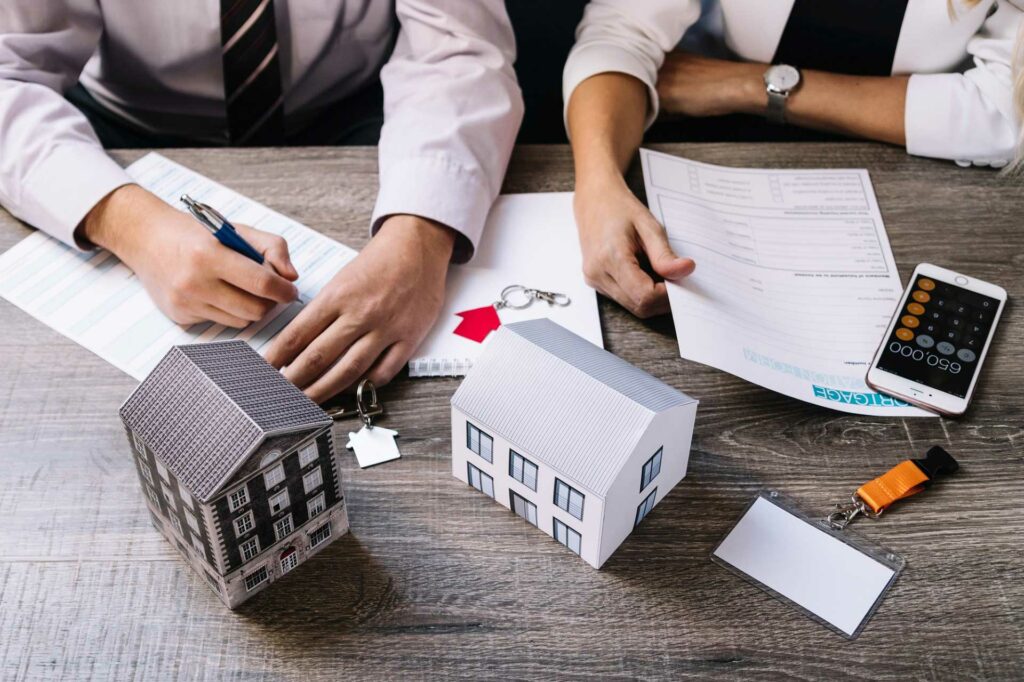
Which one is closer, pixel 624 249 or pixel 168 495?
pixel 168 495

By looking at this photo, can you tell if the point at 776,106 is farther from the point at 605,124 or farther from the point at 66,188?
the point at 66,188

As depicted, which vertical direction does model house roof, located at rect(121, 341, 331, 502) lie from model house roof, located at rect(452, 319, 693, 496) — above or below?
above

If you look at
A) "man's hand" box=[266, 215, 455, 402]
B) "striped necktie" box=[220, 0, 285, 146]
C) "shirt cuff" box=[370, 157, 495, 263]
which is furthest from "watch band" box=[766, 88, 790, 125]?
"striped necktie" box=[220, 0, 285, 146]

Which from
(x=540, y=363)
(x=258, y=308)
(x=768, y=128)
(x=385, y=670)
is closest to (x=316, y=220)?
(x=258, y=308)

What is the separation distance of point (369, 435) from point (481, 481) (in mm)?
116

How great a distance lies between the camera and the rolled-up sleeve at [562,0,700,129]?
3.72 ft

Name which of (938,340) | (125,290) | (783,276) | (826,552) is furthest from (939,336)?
(125,290)

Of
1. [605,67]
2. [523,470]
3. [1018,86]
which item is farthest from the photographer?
[605,67]

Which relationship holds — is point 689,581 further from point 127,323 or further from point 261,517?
point 127,323

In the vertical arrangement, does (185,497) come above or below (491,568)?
above

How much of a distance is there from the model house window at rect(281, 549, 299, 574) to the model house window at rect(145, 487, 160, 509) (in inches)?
3.9

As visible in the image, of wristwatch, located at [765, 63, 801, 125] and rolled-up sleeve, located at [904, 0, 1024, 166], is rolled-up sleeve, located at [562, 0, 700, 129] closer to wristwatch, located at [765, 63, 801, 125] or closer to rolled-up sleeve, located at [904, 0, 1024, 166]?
wristwatch, located at [765, 63, 801, 125]

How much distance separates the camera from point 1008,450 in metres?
0.76

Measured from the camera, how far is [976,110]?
1.07 meters
